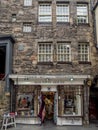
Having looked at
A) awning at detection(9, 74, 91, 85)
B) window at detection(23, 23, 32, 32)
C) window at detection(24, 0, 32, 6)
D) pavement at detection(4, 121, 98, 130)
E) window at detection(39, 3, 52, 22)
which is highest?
window at detection(24, 0, 32, 6)

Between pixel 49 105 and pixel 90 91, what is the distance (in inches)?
127

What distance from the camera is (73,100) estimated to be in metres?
15.7

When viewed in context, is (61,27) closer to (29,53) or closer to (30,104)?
(29,53)

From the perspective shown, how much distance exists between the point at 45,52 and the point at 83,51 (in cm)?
275

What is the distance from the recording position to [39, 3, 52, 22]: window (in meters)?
16.7

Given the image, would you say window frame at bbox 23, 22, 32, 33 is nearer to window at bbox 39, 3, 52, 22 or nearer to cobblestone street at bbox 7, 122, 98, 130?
window at bbox 39, 3, 52, 22

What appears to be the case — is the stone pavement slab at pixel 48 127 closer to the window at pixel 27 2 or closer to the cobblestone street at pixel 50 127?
the cobblestone street at pixel 50 127

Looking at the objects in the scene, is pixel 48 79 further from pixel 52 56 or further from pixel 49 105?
pixel 49 105

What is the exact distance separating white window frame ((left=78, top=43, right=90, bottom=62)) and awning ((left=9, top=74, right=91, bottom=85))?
1.66 m

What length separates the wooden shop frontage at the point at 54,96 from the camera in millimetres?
15180

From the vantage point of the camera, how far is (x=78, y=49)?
53.8 feet

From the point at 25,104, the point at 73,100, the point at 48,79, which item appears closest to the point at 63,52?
the point at 48,79

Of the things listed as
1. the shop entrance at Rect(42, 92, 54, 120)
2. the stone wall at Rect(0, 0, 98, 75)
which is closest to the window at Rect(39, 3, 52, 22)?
the stone wall at Rect(0, 0, 98, 75)

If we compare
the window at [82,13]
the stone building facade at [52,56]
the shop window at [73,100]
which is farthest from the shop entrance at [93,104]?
the window at [82,13]
